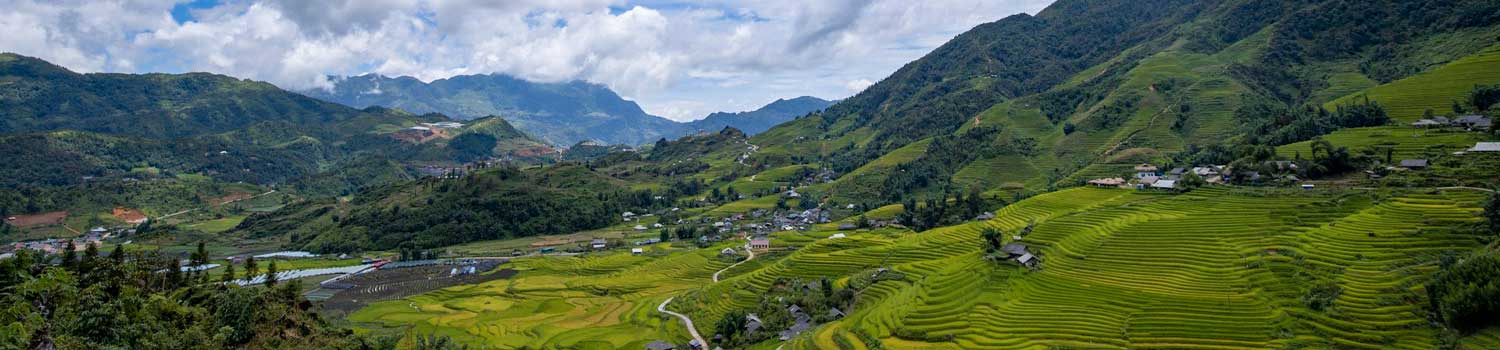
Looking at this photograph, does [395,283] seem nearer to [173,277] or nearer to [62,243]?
[173,277]

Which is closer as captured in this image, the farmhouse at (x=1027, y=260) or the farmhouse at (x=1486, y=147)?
the farmhouse at (x=1027, y=260)

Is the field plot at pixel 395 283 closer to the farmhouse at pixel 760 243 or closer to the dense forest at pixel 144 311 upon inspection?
the dense forest at pixel 144 311

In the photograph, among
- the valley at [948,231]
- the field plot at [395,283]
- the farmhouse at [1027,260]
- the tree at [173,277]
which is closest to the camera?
the valley at [948,231]

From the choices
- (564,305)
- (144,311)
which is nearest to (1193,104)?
(564,305)

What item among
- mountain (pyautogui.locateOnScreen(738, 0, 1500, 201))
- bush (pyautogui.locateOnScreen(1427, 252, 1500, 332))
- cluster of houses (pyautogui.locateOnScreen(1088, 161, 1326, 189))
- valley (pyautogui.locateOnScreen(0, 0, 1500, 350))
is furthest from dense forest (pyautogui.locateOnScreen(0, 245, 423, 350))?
mountain (pyautogui.locateOnScreen(738, 0, 1500, 201))

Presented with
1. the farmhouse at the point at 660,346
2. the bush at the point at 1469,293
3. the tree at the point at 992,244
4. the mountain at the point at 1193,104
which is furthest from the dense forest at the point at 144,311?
the mountain at the point at 1193,104

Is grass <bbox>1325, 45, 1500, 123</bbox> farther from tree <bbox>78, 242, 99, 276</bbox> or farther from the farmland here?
tree <bbox>78, 242, 99, 276</bbox>
